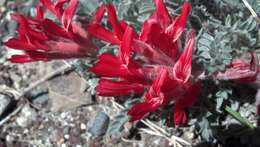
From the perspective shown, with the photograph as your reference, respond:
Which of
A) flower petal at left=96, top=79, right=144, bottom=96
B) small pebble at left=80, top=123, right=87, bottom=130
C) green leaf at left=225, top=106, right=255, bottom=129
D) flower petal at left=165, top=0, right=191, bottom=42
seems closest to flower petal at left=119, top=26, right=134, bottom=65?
flower petal at left=96, top=79, right=144, bottom=96

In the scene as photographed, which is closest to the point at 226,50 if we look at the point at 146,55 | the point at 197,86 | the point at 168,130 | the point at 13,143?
the point at 197,86

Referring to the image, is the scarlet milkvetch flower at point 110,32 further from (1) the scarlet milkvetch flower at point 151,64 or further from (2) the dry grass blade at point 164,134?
(2) the dry grass blade at point 164,134

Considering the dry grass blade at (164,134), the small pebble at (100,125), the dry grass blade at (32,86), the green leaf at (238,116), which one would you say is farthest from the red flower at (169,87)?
the dry grass blade at (32,86)

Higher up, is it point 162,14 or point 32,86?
point 162,14

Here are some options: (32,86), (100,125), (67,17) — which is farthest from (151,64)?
(32,86)

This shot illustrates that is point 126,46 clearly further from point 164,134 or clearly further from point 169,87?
point 164,134

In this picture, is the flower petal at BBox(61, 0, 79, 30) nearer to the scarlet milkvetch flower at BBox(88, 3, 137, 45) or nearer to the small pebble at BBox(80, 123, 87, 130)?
the scarlet milkvetch flower at BBox(88, 3, 137, 45)

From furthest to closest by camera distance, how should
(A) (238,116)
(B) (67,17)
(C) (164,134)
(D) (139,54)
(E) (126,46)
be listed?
(C) (164,134), (A) (238,116), (B) (67,17), (D) (139,54), (E) (126,46)

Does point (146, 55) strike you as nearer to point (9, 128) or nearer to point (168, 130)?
point (168, 130)
